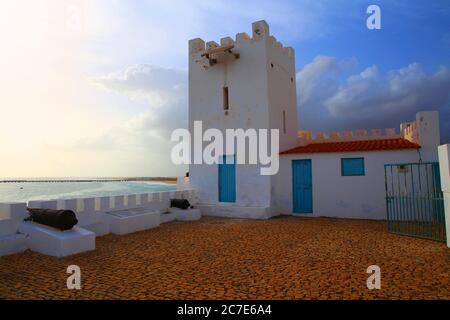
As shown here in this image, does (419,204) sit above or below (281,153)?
below

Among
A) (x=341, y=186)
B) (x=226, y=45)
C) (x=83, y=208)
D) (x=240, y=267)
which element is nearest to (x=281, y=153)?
(x=341, y=186)

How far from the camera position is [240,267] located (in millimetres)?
5410

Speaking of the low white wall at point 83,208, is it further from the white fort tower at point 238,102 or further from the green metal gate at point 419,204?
the green metal gate at point 419,204

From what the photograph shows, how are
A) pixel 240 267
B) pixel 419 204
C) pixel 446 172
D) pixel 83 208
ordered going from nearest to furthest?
pixel 240 267 < pixel 446 172 < pixel 83 208 < pixel 419 204

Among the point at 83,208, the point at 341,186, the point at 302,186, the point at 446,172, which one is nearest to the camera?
the point at 446,172

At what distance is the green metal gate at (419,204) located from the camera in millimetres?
8336

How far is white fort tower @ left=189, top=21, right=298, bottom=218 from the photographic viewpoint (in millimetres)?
12383

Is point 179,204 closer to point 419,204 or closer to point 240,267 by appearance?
point 240,267

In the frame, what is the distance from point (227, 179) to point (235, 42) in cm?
637

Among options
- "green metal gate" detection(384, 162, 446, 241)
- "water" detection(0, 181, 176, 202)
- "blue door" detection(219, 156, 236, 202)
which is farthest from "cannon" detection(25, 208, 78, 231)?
"water" detection(0, 181, 176, 202)

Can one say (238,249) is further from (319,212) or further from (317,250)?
(319,212)

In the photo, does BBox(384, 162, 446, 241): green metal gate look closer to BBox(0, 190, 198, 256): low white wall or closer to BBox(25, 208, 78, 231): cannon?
BBox(0, 190, 198, 256): low white wall

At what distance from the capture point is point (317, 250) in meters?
6.65
